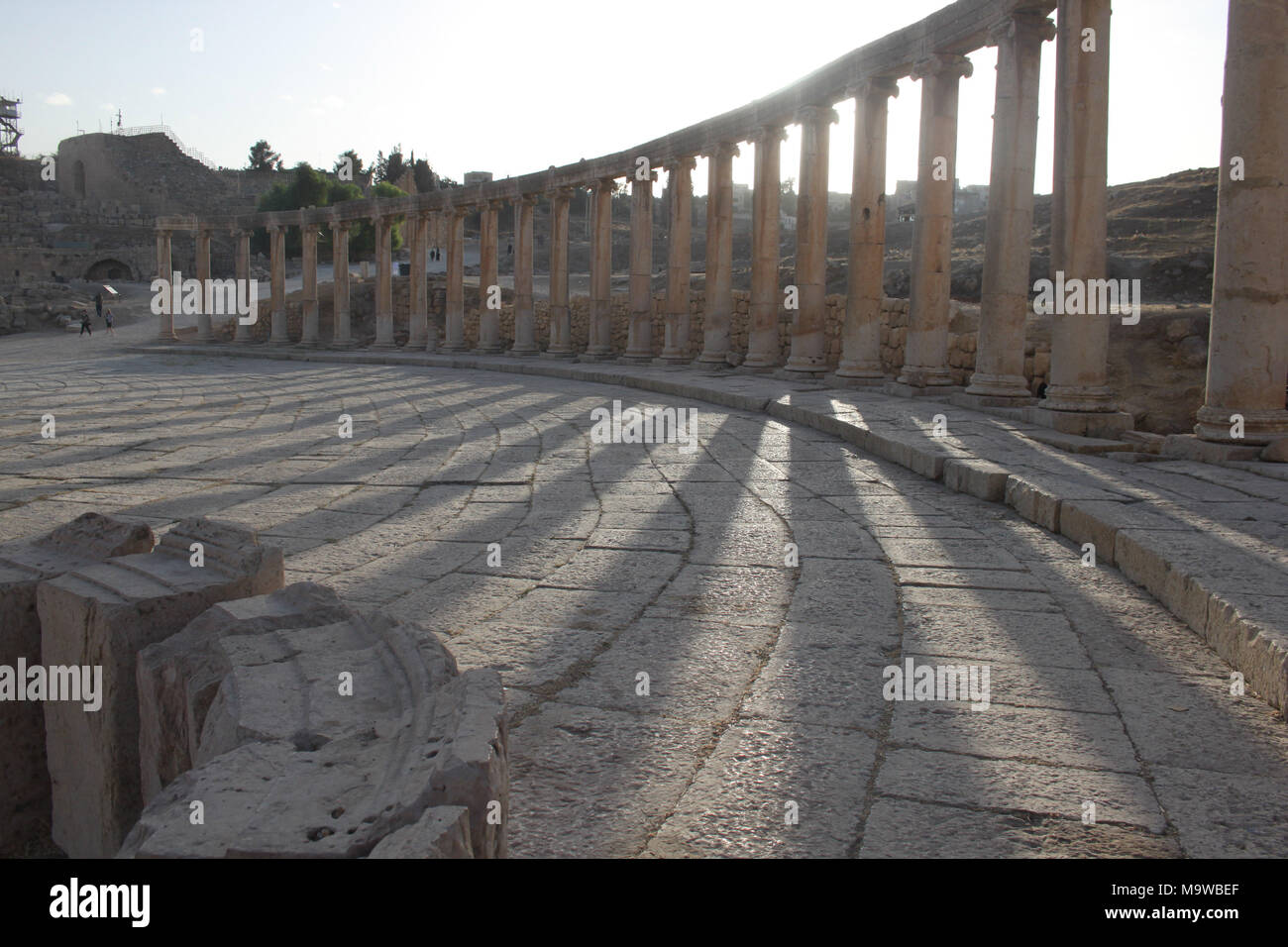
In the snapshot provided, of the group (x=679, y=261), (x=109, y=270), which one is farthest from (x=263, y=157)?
(x=679, y=261)

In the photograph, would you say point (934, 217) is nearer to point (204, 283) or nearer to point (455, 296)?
point (455, 296)

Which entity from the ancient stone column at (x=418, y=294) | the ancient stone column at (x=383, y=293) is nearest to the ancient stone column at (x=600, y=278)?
the ancient stone column at (x=418, y=294)

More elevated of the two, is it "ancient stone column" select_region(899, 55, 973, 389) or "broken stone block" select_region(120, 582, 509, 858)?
"ancient stone column" select_region(899, 55, 973, 389)

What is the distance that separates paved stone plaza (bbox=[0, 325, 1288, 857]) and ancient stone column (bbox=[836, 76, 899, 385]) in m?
4.86

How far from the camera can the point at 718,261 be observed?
60.3ft

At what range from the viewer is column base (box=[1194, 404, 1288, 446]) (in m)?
7.80

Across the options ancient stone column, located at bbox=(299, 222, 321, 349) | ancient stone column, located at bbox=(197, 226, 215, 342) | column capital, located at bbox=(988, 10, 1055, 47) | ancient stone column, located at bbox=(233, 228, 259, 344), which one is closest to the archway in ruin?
ancient stone column, located at bbox=(197, 226, 215, 342)

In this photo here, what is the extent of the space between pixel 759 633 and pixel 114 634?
7.90 ft

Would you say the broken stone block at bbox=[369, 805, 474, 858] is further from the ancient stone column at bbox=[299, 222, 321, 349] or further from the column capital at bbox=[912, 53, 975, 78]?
the ancient stone column at bbox=[299, 222, 321, 349]

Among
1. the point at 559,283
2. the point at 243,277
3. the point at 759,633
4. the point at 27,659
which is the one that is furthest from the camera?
the point at 243,277

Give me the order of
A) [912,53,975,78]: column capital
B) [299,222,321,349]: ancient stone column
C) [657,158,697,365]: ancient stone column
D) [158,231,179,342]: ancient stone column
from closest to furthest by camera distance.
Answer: [912,53,975,78]: column capital
[657,158,697,365]: ancient stone column
[299,222,321,349]: ancient stone column
[158,231,179,342]: ancient stone column
